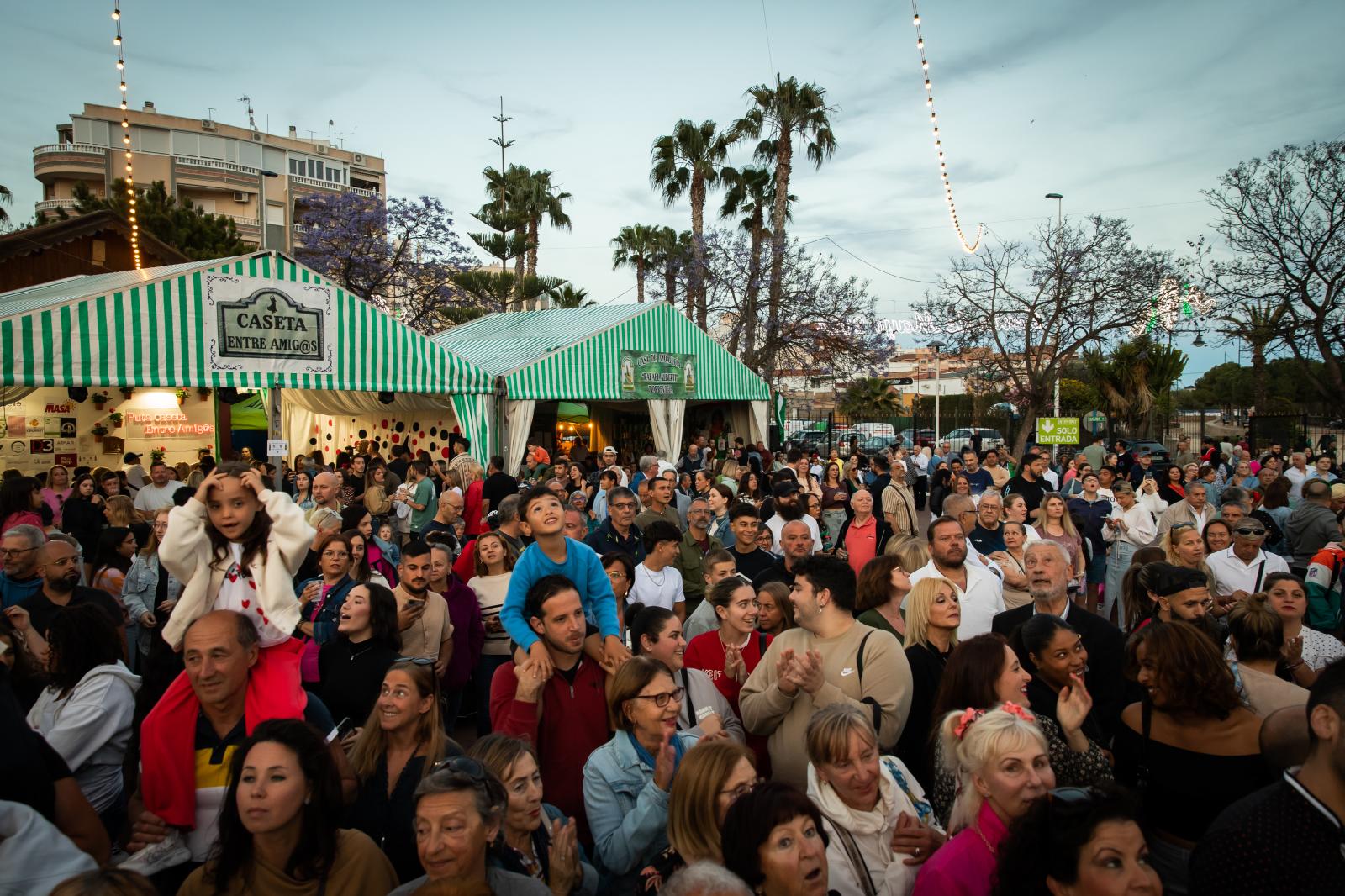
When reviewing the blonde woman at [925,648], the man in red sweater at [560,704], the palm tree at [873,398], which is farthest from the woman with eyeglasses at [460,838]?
the palm tree at [873,398]

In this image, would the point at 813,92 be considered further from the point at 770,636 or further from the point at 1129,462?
the point at 770,636

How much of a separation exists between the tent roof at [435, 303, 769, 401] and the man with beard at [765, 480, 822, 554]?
8.39 meters

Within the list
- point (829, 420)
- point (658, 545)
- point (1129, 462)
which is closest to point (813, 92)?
point (829, 420)

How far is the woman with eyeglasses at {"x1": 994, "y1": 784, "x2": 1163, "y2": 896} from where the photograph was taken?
191cm

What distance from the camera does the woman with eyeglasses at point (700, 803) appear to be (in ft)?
7.73

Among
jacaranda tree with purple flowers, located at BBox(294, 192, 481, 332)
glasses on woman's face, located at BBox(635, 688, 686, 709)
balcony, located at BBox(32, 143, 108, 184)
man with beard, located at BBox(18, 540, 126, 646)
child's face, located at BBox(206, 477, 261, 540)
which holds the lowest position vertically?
glasses on woman's face, located at BBox(635, 688, 686, 709)

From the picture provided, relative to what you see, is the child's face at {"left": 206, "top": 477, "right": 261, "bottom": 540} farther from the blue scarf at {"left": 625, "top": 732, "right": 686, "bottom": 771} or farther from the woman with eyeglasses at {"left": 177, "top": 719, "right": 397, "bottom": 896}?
the blue scarf at {"left": 625, "top": 732, "right": 686, "bottom": 771}

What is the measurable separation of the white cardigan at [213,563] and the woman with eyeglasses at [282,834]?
2.12 ft

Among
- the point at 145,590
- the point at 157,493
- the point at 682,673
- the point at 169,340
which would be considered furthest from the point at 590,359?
the point at 682,673

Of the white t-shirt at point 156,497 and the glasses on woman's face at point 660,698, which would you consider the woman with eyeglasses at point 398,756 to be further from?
the white t-shirt at point 156,497

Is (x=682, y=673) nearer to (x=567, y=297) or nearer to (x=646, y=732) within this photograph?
(x=646, y=732)

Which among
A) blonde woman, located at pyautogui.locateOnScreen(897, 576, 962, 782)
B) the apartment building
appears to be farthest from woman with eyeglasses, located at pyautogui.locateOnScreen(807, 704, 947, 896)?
the apartment building

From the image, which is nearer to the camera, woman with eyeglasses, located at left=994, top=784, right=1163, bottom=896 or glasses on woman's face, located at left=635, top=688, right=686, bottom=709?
woman with eyeglasses, located at left=994, top=784, right=1163, bottom=896

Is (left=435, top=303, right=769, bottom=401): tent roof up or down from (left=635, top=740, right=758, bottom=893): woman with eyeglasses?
up
